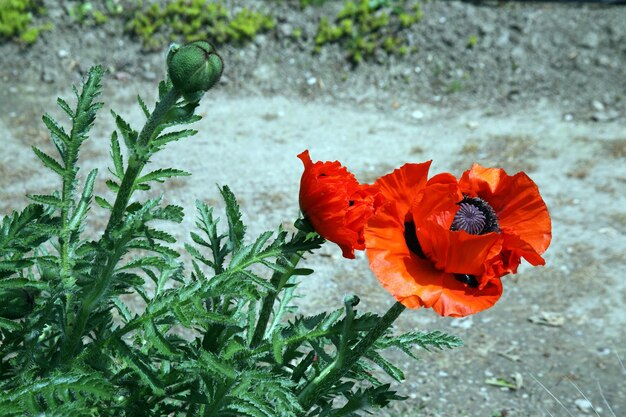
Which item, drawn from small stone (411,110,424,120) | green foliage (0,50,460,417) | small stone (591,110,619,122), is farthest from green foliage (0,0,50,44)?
green foliage (0,50,460,417)

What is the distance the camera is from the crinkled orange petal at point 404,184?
5.27 ft

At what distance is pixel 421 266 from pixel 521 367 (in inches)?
86.3

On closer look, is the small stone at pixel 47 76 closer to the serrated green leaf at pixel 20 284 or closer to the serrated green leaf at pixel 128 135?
the serrated green leaf at pixel 20 284

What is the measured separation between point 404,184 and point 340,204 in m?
0.12

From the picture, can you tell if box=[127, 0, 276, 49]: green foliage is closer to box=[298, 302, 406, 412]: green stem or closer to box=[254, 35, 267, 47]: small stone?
box=[254, 35, 267, 47]: small stone

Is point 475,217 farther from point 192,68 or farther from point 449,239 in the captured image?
point 192,68

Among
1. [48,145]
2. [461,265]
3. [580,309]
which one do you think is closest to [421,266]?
[461,265]

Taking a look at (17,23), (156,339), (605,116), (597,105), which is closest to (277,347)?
(156,339)

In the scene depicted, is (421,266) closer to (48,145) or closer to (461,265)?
(461,265)

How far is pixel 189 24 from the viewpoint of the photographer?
6078 millimetres

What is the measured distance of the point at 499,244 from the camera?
1523mm

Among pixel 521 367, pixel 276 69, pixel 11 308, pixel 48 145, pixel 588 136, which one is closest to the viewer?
pixel 11 308

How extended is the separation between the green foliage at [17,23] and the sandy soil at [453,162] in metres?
0.10

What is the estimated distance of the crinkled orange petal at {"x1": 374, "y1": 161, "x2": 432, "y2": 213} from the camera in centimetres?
161
